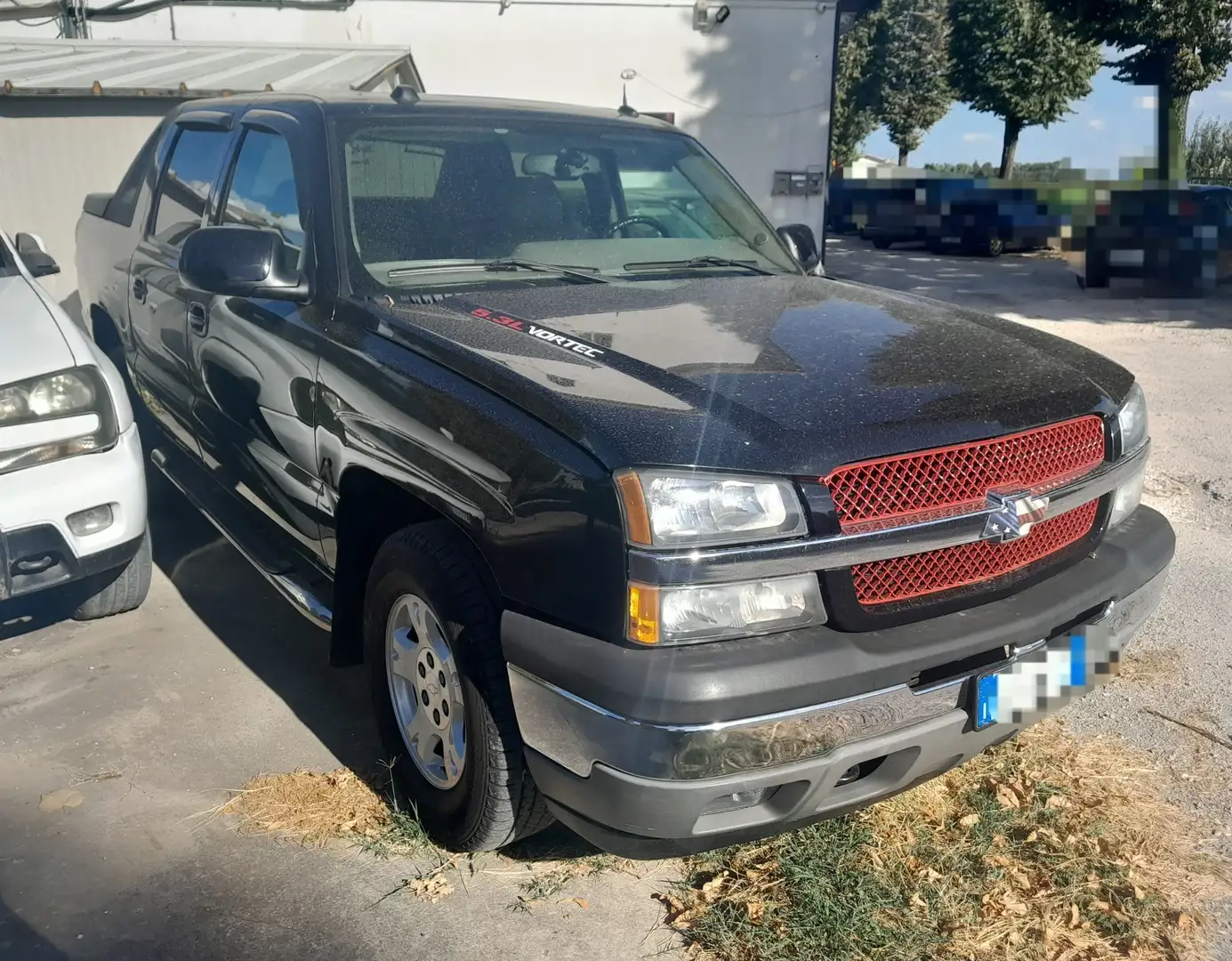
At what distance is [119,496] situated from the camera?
378 cm

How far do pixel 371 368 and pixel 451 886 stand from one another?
1363 mm

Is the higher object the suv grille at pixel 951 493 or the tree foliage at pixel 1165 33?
the tree foliage at pixel 1165 33

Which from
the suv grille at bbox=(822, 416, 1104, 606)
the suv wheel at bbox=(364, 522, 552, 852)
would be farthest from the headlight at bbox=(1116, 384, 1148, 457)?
the suv wheel at bbox=(364, 522, 552, 852)

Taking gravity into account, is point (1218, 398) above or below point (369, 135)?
below

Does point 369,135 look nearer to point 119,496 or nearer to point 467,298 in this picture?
point 467,298

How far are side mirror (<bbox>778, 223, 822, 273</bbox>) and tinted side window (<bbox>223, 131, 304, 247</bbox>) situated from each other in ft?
5.90

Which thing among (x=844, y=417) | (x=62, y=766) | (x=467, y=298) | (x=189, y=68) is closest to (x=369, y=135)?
(x=467, y=298)

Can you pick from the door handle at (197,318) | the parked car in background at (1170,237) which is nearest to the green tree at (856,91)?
the parked car in background at (1170,237)

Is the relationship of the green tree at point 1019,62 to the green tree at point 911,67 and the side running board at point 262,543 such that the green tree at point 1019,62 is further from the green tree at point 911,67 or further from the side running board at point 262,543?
the side running board at point 262,543

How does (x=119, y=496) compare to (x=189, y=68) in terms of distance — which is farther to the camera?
(x=189, y=68)

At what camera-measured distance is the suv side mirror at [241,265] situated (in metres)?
3.15

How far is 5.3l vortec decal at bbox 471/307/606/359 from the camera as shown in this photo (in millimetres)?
2660

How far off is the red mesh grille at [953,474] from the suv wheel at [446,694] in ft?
2.79

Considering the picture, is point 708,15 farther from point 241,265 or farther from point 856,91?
point 856,91
